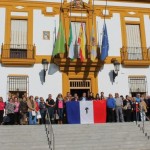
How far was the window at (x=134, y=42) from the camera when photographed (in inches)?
725

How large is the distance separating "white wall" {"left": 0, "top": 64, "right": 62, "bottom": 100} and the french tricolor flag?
2.61 meters

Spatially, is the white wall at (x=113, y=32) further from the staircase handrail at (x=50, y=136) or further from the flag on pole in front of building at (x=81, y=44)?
the staircase handrail at (x=50, y=136)

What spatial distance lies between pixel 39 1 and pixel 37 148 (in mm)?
9430

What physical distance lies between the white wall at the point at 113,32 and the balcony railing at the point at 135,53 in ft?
1.19

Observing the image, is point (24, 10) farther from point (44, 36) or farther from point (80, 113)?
point (80, 113)

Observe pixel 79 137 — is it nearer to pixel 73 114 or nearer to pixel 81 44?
pixel 73 114

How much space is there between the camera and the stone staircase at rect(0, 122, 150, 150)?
455 inches

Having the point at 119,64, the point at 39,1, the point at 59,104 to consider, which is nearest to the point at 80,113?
the point at 59,104

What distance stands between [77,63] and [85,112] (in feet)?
11.7

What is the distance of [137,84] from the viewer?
1806 cm

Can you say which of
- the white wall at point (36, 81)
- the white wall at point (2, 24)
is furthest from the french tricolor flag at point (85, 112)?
the white wall at point (2, 24)

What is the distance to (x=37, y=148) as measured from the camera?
37.3ft

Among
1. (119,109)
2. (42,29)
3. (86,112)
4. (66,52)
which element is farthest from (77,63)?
(119,109)

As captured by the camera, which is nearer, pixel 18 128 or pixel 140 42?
pixel 18 128
